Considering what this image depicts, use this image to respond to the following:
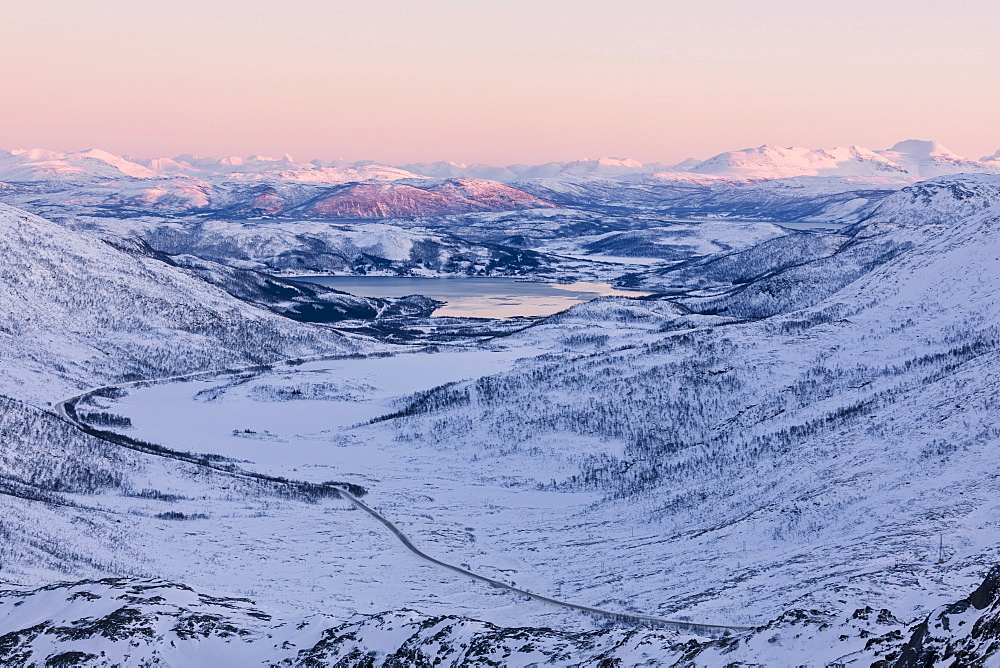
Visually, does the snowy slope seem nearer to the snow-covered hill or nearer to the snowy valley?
the snowy valley

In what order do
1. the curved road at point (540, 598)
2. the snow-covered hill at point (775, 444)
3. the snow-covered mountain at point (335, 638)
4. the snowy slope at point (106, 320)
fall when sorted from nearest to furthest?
the snow-covered mountain at point (335, 638)
the curved road at point (540, 598)
the snow-covered hill at point (775, 444)
the snowy slope at point (106, 320)

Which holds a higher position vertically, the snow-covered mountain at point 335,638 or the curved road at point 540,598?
the snow-covered mountain at point 335,638

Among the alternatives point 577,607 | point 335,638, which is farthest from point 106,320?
point 335,638

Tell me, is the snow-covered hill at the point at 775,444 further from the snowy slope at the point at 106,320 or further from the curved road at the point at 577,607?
the snowy slope at the point at 106,320

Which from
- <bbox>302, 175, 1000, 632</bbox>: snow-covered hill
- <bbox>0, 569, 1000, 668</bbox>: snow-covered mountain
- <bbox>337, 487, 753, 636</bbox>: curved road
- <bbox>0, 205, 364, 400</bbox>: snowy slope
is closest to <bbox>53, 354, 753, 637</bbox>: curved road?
<bbox>337, 487, 753, 636</bbox>: curved road

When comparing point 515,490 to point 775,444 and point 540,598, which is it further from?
point 540,598

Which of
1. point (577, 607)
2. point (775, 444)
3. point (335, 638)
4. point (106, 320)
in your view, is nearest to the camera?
point (335, 638)

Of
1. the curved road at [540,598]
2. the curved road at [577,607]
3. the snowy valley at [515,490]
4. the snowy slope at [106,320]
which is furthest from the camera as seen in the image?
the snowy slope at [106,320]

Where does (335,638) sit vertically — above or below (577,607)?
above

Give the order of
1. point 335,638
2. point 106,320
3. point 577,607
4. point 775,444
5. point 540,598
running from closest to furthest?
1. point 335,638
2. point 577,607
3. point 540,598
4. point 775,444
5. point 106,320

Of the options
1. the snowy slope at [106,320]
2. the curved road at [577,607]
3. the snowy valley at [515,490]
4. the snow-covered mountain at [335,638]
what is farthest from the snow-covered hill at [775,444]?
the snowy slope at [106,320]

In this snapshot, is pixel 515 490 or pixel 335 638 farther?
pixel 515 490
